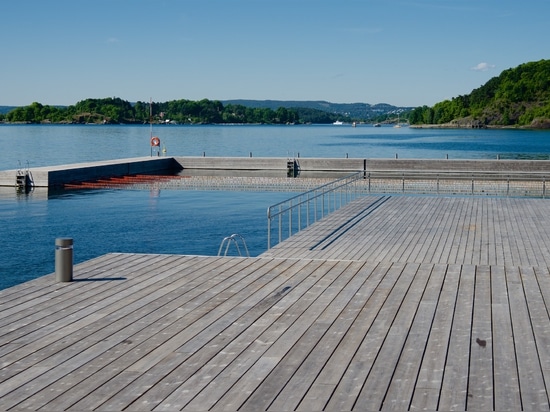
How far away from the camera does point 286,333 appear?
322 inches

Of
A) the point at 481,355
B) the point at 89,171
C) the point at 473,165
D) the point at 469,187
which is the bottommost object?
the point at 469,187

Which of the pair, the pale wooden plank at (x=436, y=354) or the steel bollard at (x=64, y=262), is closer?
the pale wooden plank at (x=436, y=354)

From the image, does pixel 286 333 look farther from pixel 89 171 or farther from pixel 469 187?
pixel 89 171

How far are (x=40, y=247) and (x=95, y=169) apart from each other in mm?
21012

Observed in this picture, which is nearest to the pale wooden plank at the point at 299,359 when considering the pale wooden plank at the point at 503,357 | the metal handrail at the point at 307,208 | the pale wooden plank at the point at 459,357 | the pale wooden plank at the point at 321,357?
the pale wooden plank at the point at 321,357

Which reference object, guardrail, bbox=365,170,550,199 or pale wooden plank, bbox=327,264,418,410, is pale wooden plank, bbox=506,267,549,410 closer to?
pale wooden plank, bbox=327,264,418,410

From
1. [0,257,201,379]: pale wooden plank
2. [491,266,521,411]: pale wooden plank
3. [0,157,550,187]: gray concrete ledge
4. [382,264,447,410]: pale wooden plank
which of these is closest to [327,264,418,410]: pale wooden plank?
[382,264,447,410]: pale wooden plank

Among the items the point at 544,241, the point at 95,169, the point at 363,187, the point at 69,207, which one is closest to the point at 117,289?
the point at 544,241

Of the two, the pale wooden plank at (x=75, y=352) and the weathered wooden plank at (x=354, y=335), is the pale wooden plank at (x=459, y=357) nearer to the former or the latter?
the weathered wooden plank at (x=354, y=335)

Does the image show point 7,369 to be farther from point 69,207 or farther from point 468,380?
point 69,207

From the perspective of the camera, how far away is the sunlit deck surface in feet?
20.9

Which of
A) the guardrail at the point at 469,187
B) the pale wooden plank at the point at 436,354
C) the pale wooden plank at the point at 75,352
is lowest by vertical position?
the guardrail at the point at 469,187

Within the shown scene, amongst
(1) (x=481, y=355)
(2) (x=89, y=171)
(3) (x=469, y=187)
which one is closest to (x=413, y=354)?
(1) (x=481, y=355)

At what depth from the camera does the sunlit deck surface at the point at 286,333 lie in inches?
251
